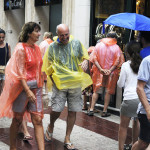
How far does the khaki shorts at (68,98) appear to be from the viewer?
5.41m

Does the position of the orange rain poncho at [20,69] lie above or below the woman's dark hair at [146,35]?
below

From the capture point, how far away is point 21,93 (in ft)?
15.4

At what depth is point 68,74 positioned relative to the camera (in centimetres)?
538

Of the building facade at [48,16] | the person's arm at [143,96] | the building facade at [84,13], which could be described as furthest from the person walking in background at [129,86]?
the building facade at [48,16]

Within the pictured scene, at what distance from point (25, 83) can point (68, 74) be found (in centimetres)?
103

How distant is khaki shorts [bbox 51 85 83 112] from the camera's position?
5.41 meters

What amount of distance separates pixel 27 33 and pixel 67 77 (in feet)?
3.40

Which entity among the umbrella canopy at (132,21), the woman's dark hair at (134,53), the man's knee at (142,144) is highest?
the umbrella canopy at (132,21)

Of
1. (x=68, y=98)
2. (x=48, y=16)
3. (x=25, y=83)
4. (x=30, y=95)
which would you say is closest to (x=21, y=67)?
(x=25, y=83)

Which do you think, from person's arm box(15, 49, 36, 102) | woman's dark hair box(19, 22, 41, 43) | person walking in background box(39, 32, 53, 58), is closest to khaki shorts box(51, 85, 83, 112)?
person's arm box(15, 49, 36, 102)

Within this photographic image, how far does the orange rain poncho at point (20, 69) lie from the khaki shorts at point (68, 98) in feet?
2.33

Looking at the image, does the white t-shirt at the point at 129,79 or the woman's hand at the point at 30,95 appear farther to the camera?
the white t-shirt at the point at 129,79

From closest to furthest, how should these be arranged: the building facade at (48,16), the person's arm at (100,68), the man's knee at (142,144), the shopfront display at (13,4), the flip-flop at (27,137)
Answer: the man's knee at (142,144)
the flip-flop at (27,137)
the person's arm at (100,68)
the building facade at (48,16)
the shopfront display at (13,4)

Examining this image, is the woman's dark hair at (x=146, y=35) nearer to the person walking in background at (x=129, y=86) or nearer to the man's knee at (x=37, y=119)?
the person walking in background at (x=129, y=86)
